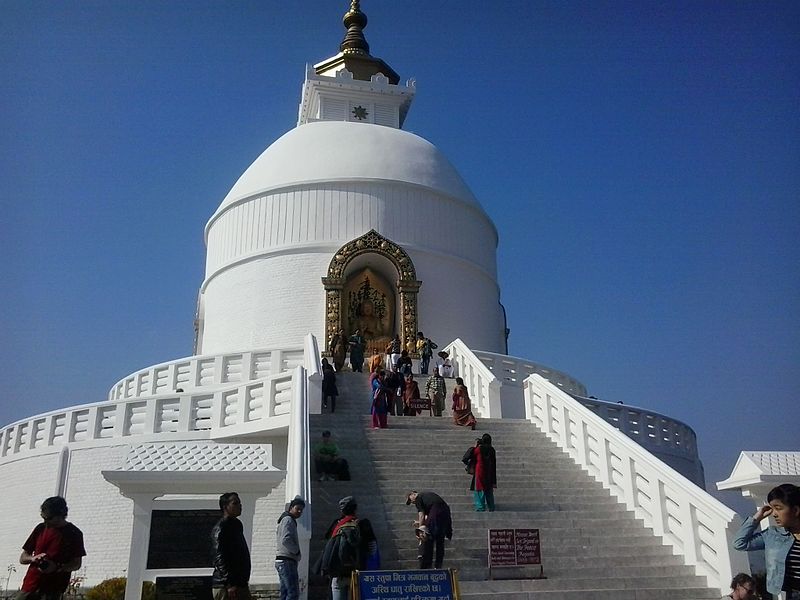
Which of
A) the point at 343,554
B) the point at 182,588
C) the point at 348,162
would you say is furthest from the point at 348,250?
the point at 343,554

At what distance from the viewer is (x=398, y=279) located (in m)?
21.0

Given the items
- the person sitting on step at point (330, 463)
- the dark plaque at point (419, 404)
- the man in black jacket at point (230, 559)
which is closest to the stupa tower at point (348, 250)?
the dark plaque at point (419, 404)

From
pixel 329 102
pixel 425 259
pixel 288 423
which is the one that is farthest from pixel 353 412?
pixel 329 102

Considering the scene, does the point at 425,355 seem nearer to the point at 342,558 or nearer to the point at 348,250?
the point at 348,250

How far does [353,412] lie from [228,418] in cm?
248

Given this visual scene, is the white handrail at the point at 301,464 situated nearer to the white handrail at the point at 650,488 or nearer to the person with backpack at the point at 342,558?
the person with backpack at the point at 342,558

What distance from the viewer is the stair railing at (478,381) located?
14.5 m

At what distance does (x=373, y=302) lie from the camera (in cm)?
2105

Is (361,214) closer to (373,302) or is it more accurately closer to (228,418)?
(373,302)

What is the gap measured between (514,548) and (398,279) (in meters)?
13.1

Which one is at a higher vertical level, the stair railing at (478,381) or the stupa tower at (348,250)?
the stupa tower at (348,250)

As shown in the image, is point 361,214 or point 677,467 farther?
point 361,214

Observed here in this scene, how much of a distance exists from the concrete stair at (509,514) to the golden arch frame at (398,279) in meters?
7.42

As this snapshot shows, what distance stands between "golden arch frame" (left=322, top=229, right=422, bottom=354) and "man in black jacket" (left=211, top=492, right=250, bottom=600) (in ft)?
46.5
